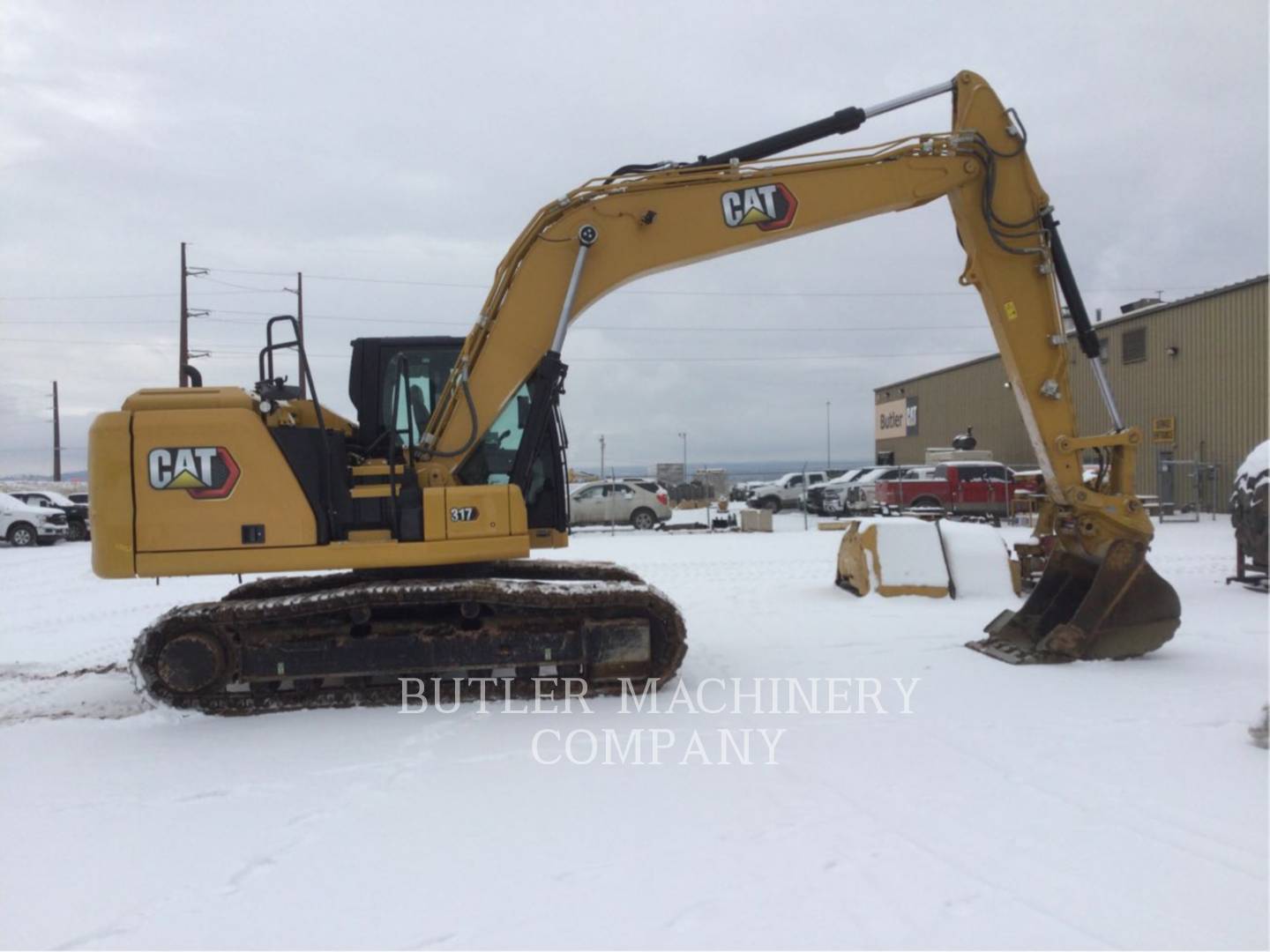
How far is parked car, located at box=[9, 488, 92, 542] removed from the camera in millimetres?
24156

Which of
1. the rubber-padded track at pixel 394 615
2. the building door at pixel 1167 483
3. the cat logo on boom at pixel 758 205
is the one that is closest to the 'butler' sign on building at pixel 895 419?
the building door at pixel 1167 483

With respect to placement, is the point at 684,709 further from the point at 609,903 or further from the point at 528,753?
the point at 609,903

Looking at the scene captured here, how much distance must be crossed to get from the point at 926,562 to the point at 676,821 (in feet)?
22.0

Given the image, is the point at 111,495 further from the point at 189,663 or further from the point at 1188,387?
the point at 1188,387

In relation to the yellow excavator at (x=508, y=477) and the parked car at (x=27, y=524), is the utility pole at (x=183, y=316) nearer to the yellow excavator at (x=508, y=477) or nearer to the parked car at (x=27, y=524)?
the parked car at (x=27, y=524)

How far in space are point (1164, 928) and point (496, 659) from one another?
13.4 feet

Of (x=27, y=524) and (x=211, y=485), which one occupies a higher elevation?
(x=211, y=485)

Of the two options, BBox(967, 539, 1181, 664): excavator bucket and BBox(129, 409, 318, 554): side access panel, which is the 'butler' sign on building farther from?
BBox(129, 409, 318, 554): side access panel

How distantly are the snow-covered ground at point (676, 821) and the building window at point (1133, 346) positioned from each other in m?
25.9

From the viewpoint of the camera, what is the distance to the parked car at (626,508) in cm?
2386

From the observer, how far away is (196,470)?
18.5ft

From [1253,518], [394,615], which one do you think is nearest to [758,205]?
[394,615]

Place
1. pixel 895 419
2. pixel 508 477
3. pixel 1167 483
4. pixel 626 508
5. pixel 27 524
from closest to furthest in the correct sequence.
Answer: pixel 508 477, pixel 27 524, pixel 626 508, pixel 1167 483, pixel 895 419

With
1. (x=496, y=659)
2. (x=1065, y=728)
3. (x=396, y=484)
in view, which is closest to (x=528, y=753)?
(x=496, y=659)
